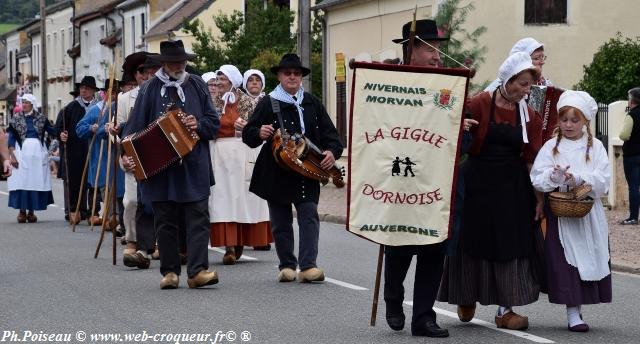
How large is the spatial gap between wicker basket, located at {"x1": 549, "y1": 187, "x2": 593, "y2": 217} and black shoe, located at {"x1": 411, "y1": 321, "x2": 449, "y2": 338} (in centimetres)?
109

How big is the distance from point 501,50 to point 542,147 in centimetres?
2007

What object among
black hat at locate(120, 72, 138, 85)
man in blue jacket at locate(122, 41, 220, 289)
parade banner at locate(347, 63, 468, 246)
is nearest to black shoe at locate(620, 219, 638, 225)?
black hat at locate(120, 72, 138, 85)

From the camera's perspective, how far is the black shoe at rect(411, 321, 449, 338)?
895cm

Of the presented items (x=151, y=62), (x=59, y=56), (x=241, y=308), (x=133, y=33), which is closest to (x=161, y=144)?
(x=151, y=62)

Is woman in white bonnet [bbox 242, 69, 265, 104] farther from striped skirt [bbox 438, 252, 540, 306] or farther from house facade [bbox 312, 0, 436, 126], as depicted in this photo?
house facade [bbox 312, 0, 436, 126]

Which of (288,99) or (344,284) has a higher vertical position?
(288,99)

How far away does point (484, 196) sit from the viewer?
30.2 feet

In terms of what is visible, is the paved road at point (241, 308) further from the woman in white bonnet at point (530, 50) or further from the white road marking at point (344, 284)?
the woman in white bonnet at point (530, 50)

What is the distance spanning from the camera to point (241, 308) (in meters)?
10.6

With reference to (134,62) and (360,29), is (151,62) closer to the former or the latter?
(134,62)

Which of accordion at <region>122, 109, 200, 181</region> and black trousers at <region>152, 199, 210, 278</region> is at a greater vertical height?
accordion at <region>122, 109, 200, 181</region>

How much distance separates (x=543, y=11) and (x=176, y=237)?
61.6ft

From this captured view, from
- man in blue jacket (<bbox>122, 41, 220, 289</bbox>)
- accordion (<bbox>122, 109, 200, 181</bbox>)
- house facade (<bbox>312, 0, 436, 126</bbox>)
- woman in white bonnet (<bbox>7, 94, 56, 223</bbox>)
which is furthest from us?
house facade (<bbox>312, 0, 436, 126</bbox>)

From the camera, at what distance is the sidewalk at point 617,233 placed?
14668mm
